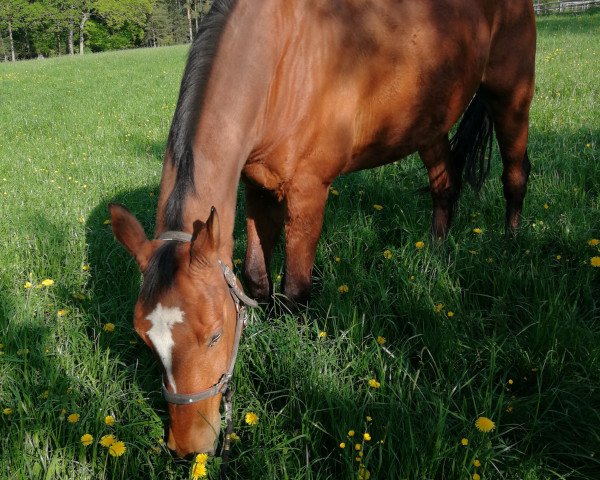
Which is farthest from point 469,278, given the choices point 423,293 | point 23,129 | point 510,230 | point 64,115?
point 64,115

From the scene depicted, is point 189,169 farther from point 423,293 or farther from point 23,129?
point 23,129

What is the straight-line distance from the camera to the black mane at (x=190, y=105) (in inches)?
69.4

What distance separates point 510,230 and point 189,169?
242 centimetres

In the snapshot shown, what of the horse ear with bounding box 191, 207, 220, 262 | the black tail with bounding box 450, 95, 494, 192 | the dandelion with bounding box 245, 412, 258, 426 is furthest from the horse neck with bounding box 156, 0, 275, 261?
the black tail with bounding box 450, 95, 494, 192

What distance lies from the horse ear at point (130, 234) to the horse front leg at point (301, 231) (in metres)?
1.03

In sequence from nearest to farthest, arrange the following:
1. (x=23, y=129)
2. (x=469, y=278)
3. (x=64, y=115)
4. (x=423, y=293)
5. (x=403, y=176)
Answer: (x=423, y=293) < (x=469, y=278) < (x=403, y=176) < (x=23, y=129) < (x=64, y=115)

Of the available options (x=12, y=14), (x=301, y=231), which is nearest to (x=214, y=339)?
(x=301, y=231)

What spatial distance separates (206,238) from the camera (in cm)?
159

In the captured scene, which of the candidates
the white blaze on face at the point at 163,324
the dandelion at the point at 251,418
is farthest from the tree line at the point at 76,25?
the white blaze on face at the point at 163,324

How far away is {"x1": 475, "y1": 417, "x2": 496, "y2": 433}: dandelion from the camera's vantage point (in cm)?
171

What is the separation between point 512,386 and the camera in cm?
217

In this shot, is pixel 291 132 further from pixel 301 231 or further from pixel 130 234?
pixel 130 234

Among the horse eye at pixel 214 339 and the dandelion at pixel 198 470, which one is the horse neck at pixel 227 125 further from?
the dandelion at pixel 198 470

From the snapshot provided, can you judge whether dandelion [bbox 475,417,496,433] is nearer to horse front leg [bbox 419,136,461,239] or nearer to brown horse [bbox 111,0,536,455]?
brown horse [bbox 111,0,536,455]
